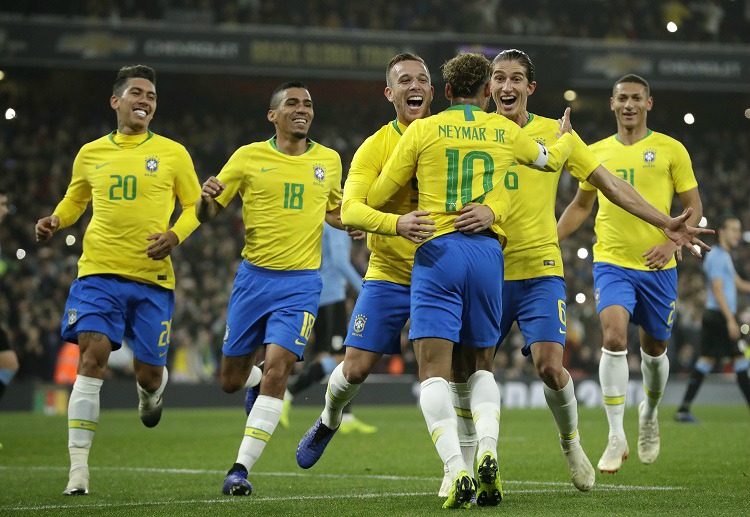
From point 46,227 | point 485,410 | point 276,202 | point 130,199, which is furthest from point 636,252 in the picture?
point 46,227

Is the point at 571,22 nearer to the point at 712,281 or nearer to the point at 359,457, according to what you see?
the point at 712,281

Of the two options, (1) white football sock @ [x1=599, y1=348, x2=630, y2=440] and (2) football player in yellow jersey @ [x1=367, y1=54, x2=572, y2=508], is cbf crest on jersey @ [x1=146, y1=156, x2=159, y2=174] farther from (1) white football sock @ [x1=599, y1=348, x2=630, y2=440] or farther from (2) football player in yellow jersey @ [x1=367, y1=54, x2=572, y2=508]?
(1) white football sock @ [x1=599, y1=348, x2=630, y2=440]

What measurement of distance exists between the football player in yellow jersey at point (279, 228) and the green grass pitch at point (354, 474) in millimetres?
877

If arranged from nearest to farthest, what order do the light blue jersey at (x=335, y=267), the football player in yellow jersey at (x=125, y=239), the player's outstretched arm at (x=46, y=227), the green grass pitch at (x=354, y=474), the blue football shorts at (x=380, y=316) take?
the green grass pitch at (x=354, y=474)
the blue football shorts at (x=380, y=316)
the football player in yellow jersey at (x=125, y=239)
the player's outstretched arm at (x=46, y=227)
the light blue jersey at (x=335, y=267)

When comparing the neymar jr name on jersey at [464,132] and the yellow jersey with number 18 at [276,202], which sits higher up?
the neymar jr name on jersey at [464,132]

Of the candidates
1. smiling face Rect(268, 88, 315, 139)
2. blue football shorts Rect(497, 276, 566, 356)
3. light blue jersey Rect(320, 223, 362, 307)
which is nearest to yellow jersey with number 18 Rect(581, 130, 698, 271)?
blue football shorts Rect(497, 276, 566, 356)

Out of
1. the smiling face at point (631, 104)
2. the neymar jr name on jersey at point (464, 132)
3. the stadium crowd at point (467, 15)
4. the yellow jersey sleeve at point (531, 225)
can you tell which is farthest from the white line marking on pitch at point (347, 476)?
the stadium crowd at point (467, 15)

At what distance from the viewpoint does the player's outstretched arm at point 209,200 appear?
6.82 meters

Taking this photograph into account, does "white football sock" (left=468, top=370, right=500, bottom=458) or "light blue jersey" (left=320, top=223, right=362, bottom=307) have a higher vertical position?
"light blue jersey" (left=320, top=223, right=362, bottom=307)

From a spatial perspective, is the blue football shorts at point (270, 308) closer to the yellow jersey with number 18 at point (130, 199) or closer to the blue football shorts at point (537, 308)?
the yellow jersey with number 18 at point (130, 199)

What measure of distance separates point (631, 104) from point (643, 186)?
639 millimetres

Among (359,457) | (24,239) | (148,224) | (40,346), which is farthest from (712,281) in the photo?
(24,239)

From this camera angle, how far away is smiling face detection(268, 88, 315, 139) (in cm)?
755

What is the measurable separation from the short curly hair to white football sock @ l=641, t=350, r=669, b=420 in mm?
3354
